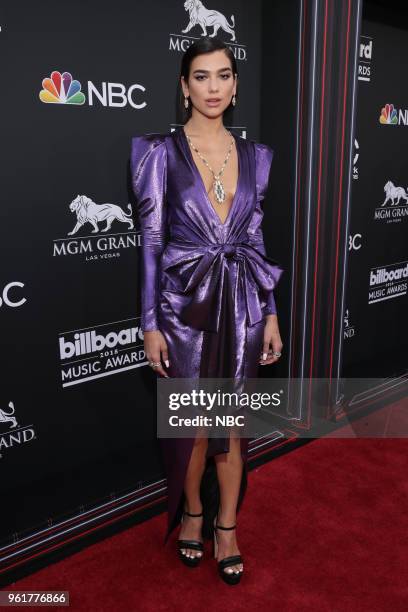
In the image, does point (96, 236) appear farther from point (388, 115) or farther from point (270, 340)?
point (388, 115)

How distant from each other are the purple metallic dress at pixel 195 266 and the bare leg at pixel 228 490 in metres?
0.09

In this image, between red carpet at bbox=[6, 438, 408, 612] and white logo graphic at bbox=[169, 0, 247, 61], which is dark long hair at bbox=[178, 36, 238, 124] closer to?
white logo graphic at bbox=[169, 0, 247, 61]

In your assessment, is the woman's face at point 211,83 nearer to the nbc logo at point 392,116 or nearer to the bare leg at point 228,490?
the bare leg at point 228,490

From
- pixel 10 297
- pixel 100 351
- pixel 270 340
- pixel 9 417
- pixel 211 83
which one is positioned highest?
pixel 211 83

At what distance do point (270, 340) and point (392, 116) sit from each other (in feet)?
6.61

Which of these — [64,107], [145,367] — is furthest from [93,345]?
[64,107]

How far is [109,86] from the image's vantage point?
7.35 feet

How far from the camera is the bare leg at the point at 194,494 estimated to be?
6.86 feet

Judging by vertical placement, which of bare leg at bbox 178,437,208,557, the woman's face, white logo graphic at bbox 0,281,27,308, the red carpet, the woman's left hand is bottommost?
the red carpet

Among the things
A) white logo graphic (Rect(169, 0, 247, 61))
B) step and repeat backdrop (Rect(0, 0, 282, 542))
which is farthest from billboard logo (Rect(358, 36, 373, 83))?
white logo graphic (Rect(169, 0, 247, 61))

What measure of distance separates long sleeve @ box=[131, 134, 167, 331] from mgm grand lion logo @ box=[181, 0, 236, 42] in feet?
2.62

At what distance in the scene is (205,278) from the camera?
1.91 metres

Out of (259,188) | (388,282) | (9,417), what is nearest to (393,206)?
(388,282)

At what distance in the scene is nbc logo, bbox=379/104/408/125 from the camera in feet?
11.2
